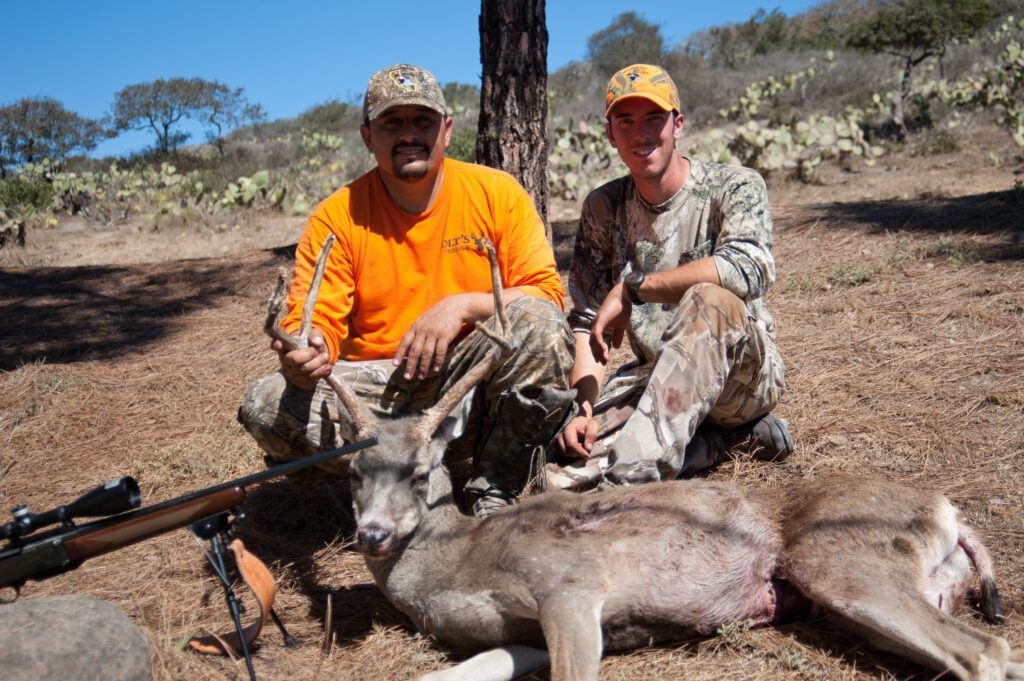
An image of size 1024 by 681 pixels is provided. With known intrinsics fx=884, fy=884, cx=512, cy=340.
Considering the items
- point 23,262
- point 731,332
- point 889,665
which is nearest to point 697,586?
point 889,665

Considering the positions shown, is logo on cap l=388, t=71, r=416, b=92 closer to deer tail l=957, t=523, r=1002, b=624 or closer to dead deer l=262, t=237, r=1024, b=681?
dead deer l=262, t=237, r=1024, b=681

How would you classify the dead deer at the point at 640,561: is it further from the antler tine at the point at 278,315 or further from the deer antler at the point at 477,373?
the antler tine at the point at 278,315

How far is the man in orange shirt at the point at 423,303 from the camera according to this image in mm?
4258

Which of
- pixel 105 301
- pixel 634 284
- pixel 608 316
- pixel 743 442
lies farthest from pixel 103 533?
pixel 105 301

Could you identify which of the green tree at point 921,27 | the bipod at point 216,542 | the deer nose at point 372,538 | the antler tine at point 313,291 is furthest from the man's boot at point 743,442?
the green tree at point 921,27

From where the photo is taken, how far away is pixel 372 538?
349 centimetres

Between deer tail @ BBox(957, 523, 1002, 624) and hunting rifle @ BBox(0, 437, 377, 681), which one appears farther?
deer tail @ BBox(957, 523, 1002, 624)

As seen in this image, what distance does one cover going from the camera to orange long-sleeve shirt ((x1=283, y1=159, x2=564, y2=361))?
4562 mm

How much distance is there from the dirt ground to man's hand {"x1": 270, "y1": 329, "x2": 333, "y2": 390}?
1.00 m

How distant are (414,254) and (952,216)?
243 inches

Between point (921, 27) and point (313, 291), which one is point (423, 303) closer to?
point (313, 291)

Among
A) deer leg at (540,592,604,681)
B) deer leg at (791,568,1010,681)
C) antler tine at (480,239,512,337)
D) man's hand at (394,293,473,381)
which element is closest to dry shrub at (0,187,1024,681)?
deer leg at (791,568,1010,681)

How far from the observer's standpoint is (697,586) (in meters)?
3.53

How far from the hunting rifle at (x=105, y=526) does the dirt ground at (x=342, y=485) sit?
60 centimetres
